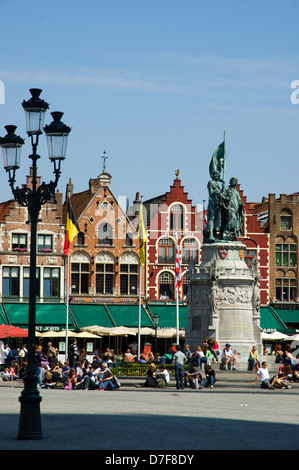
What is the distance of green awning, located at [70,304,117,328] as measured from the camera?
6006 cm

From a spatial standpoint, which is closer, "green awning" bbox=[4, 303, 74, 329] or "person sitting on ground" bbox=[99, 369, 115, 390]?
"person sitting on ground" bbox=[99, 369, 115, 390]

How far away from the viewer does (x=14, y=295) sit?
2392 inches

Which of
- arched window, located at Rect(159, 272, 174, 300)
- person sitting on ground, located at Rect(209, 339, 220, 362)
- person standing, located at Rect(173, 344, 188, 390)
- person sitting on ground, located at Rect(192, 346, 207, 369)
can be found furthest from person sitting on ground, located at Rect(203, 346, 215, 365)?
arched window, located at Rect(159, 272, 174, 300)

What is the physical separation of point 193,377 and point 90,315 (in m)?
28.6

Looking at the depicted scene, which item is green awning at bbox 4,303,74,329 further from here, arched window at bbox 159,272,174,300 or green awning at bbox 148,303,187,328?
arched window at bbox 159,272,174,300

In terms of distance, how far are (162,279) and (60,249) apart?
746cm

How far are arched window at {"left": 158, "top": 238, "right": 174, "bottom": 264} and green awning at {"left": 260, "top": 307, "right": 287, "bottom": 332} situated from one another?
7386 millimetres

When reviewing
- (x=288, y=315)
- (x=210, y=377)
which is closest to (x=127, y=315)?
(x=288, y=315)

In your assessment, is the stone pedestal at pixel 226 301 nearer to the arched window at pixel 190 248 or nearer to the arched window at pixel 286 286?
the arched window at pixel 190 248

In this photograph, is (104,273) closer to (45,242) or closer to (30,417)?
(45,242)

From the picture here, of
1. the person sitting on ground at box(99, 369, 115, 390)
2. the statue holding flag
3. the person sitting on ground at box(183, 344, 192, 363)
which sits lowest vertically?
the person sitting on ground at box(99, 369, 115, 390)

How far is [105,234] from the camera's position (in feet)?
211

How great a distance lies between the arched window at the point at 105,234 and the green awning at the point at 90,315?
187 inches
